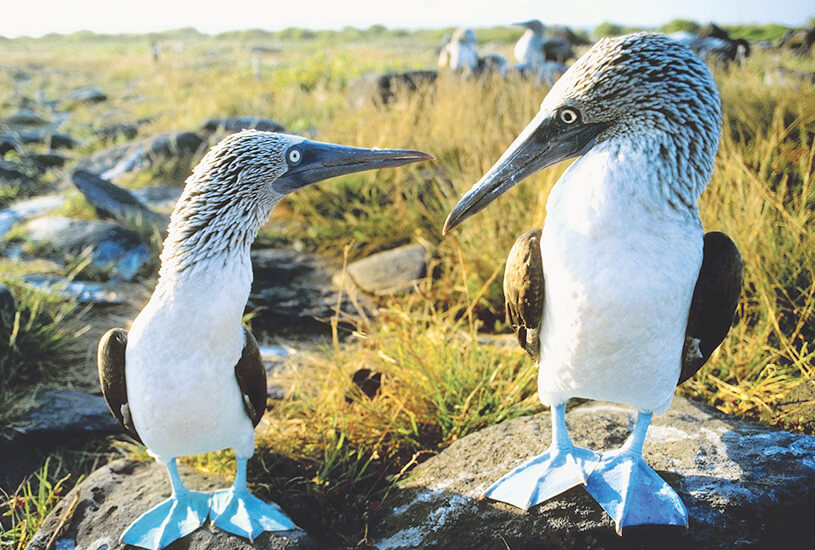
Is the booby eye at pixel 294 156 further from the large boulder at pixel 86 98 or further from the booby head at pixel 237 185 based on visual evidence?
the large boulder at pixel 86 98

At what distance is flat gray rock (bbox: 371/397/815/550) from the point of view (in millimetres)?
1936

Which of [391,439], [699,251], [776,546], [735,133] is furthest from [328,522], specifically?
[735,133]

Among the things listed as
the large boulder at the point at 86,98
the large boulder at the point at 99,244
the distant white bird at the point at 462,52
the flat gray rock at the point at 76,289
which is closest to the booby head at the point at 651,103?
the flat gray rock at the point at 76,289

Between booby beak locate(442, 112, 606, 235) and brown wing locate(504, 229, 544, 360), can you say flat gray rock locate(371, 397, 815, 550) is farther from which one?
booby beak locate(442, 112, 606, 235)

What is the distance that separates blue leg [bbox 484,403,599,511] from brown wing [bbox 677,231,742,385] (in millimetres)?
616

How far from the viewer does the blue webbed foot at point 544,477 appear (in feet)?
6.84

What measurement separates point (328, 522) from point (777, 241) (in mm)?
3055

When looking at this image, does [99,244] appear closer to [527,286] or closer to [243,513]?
[243,513]

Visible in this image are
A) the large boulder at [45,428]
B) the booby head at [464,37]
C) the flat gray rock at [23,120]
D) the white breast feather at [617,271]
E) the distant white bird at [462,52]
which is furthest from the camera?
the flat gray rock at [23,120]

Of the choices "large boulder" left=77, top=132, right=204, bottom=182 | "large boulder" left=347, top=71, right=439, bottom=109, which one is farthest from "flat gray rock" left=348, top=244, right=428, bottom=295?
"large boulder" left=347, top=71, right=439, bottom=109

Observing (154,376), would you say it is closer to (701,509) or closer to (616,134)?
(616,134)

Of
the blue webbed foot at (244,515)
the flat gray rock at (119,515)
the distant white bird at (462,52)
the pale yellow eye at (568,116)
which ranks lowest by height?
the flat gray rock at (119,515)

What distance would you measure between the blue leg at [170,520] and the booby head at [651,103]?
204cm

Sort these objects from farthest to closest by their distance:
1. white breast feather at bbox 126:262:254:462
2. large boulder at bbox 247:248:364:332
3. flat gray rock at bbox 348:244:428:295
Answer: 1. large boulder at bbox 247:248:364:332
2. flat gray rock at bbox 348:244:428:295
3. white breast feather at bbox 126:262:254:462
